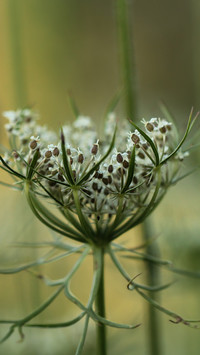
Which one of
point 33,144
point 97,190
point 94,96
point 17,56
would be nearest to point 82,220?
point 97,190

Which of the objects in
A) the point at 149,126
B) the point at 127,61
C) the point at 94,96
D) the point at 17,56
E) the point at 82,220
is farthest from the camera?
the point at 94,96

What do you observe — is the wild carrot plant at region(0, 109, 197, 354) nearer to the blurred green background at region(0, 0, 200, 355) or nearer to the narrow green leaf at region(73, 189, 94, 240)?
the narrow green leaf at region(73, 189, 94, 240)

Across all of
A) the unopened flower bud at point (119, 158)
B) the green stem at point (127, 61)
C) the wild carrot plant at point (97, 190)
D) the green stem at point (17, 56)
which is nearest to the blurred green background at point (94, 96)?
the green stem at point (17, 56)

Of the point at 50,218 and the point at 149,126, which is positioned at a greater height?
the point at 149,126

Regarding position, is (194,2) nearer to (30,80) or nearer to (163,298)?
(163,298)

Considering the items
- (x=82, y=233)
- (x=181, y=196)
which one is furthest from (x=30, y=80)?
(x=82, y=233)

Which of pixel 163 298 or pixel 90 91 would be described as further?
pixel 90 91

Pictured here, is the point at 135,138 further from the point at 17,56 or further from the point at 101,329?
the point at 17,56

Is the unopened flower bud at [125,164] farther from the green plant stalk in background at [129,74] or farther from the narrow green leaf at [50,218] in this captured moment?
the green plant stalk in background at [129,74]
